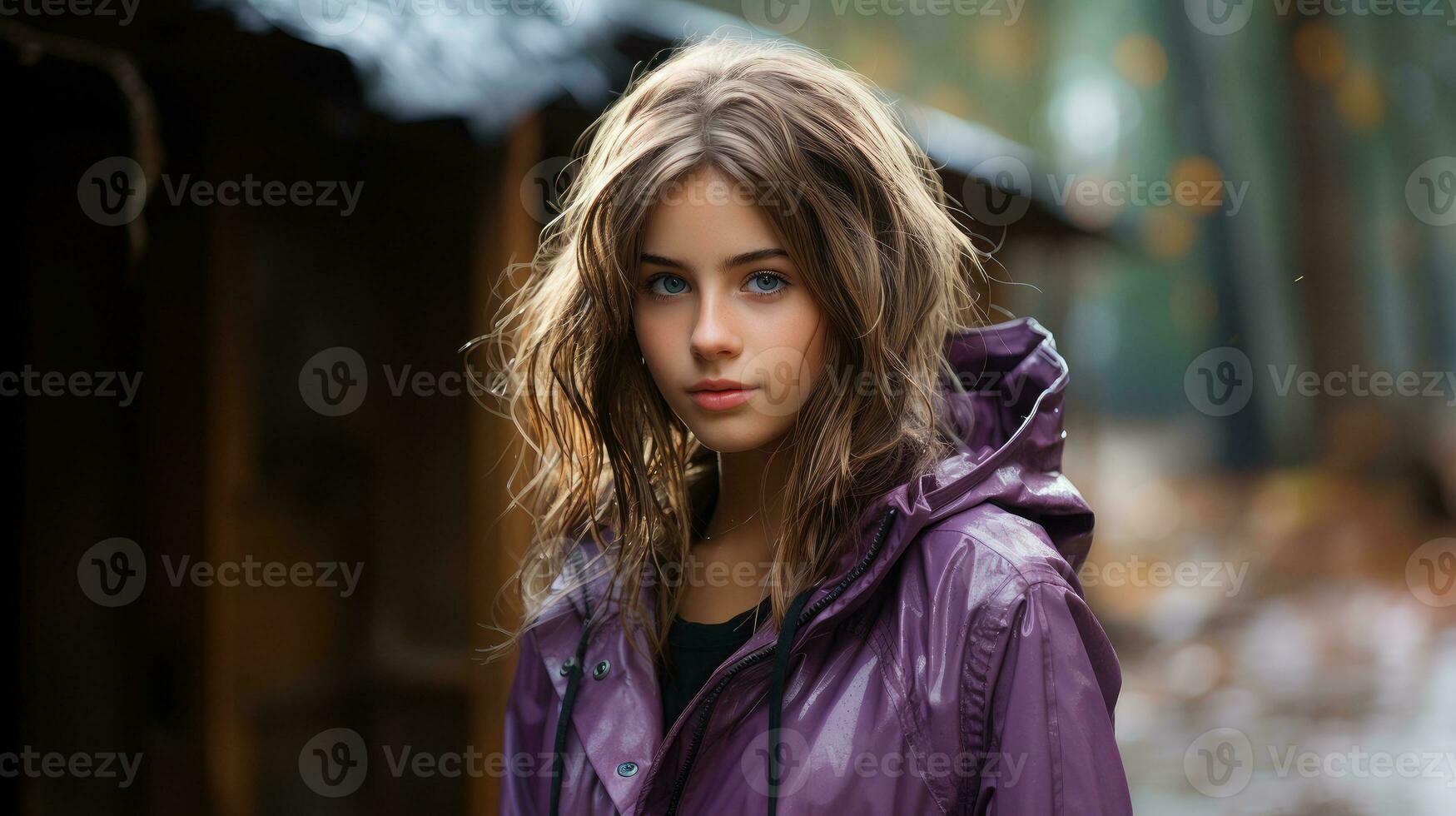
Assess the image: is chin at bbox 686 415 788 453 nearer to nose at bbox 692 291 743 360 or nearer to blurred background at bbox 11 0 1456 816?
nose at bbox 692 291 743 360

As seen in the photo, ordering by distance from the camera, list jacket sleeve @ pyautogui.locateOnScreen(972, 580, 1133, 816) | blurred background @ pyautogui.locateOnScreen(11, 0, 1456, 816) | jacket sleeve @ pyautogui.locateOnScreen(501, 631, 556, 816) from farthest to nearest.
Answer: blurred background @ pyautogui.locateOnScreen(11, 0, 1456, 816) → jacket sleeve @ pyautogui.locateOnScreen(501, 631, 556, 816) → jacket sleeve @ pyautogui.locateOnScreen(972, 580, 1133, 816)

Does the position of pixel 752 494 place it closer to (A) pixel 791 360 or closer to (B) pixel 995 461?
(A) pixel 791 360

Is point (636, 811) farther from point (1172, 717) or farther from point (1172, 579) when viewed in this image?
point (1172, 579)

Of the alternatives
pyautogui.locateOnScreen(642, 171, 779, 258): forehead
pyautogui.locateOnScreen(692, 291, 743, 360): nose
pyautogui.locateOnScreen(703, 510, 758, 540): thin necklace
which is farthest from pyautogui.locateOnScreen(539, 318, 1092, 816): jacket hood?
pyautogui.locateOnScreen(642, 171, 779, 258): forehead

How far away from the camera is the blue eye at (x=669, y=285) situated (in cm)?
164

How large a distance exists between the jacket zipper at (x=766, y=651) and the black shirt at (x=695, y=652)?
0.14 metres

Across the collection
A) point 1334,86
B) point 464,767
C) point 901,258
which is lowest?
point 464,767

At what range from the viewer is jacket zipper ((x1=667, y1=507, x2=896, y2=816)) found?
153 centimetres

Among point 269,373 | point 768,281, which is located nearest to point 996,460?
point 768,281

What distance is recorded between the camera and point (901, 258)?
5.48 ft

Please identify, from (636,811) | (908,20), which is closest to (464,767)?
(636,811)

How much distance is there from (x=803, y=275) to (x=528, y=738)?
2.95 ft

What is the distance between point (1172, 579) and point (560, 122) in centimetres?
1251

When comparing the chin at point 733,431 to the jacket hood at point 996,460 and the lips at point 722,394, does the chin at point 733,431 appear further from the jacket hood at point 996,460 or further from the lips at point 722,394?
the jacket hood at point 996,460
